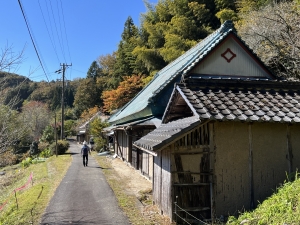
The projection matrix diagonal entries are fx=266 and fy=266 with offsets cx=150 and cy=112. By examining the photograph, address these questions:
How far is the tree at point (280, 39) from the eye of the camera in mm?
14430

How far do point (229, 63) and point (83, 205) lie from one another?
9.19m

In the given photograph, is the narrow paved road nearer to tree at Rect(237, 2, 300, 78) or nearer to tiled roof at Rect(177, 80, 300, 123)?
tiled roof at Rect(177, 80, 300, 123)

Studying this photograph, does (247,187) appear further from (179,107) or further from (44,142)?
(44,142)

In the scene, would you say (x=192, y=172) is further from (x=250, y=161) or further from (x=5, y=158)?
(x=5, y=158)

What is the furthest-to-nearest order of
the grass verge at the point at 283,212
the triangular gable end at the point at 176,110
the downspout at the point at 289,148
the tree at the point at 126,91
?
the tree at the point at 126,91 < the triangular gable end at the point at 176,110 < the downspout at the point at 289,148 < the grass verge at the point at 283,212

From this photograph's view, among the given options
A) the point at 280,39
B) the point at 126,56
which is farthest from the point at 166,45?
the point at 126,56

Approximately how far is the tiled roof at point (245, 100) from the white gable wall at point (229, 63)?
567 cm

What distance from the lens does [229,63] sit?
13.0m

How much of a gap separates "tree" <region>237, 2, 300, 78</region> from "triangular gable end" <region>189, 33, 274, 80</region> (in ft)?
5.79

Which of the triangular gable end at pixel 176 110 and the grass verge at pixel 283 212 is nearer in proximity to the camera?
the grass verge at pixel 283 212

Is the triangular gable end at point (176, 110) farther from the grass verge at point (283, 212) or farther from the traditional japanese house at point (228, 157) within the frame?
the grass verge at point (283, 212)

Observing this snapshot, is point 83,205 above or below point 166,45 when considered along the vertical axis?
below

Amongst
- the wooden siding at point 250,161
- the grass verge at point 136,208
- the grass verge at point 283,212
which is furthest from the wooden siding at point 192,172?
the grass verge at point 283,212

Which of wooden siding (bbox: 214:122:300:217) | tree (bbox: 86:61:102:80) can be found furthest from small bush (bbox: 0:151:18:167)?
tree (bbox: 86:61:102:80)
